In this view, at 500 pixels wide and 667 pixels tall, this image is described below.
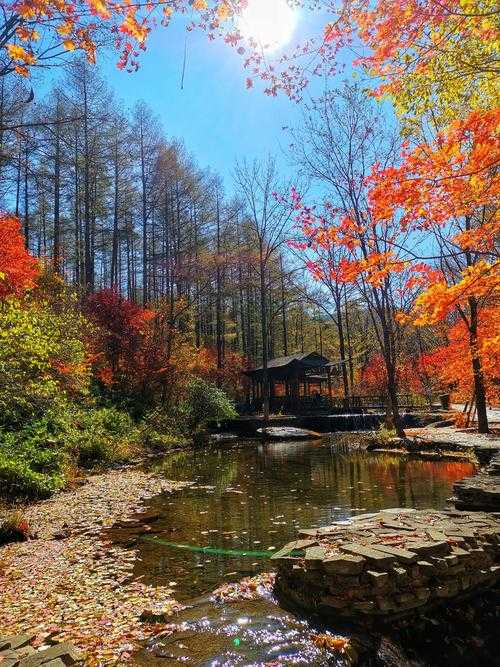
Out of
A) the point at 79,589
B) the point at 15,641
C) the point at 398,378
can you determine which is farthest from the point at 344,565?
the point at 398,378

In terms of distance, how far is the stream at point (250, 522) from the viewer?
3266mm

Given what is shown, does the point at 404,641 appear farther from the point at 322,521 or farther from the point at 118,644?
the point at 322,521

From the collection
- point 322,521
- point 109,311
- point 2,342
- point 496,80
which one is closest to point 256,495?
point 322,521

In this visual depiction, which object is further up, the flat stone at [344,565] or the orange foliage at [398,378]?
the orange foliage at [398,378]

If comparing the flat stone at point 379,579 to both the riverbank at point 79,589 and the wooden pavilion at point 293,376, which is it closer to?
the riverbank at point 79,589

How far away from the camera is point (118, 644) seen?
329cm

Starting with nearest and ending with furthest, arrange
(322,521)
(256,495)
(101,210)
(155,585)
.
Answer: (155,585)
(322,521)
(256,495)
(101,210)

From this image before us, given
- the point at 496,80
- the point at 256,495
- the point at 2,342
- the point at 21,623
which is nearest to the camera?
the point at 21,623

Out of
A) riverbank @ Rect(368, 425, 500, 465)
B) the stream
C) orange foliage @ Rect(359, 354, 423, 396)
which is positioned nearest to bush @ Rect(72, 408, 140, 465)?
the stream

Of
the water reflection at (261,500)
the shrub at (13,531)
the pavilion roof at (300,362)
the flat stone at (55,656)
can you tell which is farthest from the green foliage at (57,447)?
the pavilion roof at (300,362)

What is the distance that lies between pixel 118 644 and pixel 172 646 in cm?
39

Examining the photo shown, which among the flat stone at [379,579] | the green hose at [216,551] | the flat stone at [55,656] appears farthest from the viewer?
the green hose at [216,551]

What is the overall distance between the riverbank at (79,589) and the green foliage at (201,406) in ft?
43.3

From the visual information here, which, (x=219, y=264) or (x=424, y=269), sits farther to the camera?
(x=219, y=264)
